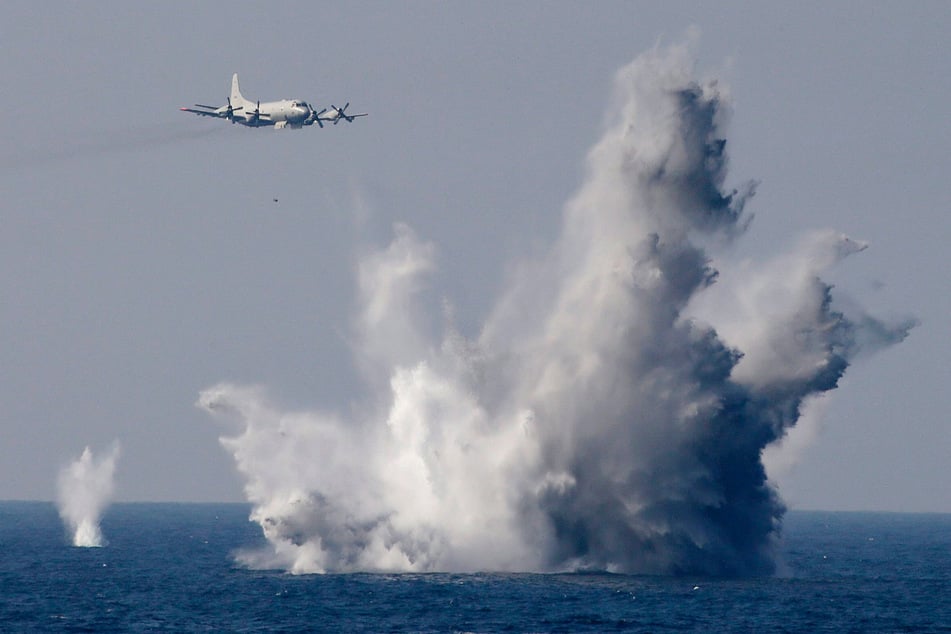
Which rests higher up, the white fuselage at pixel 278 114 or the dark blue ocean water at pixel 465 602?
the white fuselage at pixel 278 114

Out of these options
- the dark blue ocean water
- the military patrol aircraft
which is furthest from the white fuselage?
the dark blue ocean water

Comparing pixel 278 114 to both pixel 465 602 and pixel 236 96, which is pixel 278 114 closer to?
pixel 236 96

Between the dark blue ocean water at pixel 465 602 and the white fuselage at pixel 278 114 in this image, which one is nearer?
the dark blue ocean water at pixel 465 602

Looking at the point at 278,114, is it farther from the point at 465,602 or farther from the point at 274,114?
the point at 465,602

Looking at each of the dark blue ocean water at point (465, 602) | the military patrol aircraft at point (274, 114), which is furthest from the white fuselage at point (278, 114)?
the dark blue ocean water at point (465, 602)

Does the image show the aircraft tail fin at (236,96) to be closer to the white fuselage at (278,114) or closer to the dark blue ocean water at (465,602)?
the white fuselage at (278,114)

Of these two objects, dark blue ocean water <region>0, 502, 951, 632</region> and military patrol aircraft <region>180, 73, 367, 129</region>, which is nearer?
dark blue ocean water <region>0, 502, 951, 632</region>

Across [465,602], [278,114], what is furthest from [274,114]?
[465,602]

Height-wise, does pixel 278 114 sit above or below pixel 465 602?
above

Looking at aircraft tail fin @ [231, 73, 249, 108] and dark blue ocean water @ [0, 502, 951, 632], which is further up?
aircraft tail fin @ [231, 73, 249, 108]

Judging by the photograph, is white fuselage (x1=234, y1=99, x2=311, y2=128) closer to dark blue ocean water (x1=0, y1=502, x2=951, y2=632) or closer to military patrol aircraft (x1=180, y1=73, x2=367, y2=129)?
military patrol aircraft (x1=180, y1=73, x2=367, y2=129)

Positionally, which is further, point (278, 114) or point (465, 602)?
point (278, 114)

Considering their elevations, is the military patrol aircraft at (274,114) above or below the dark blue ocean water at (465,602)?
above

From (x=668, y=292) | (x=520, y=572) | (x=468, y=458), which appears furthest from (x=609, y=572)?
(x=668, y=292)
